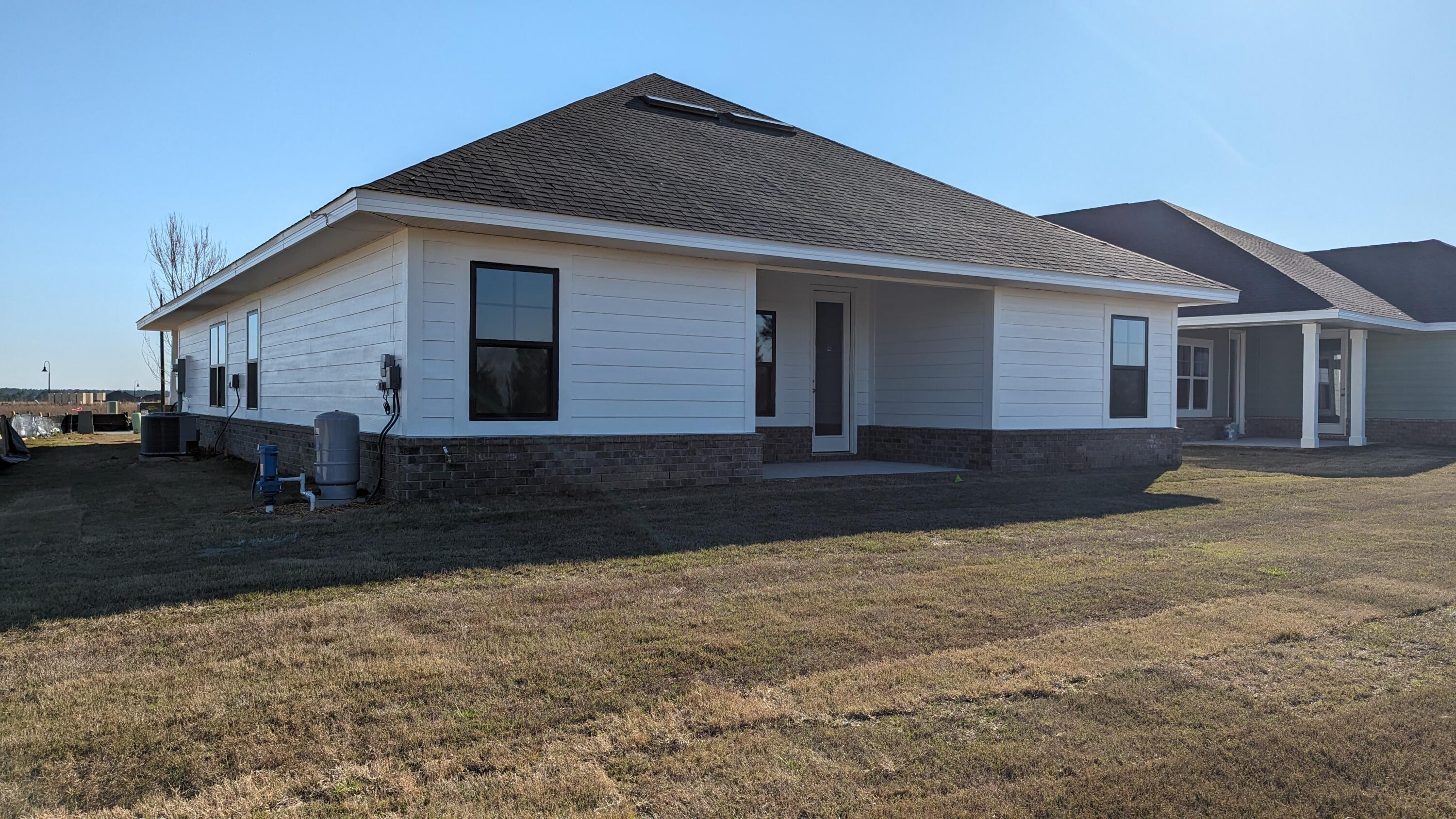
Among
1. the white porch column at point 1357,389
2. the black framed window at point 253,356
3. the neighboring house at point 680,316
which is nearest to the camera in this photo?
the neighboring house at point 680,316

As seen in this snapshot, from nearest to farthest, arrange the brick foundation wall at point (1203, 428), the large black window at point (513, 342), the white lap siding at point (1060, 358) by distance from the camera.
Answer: the large black window at point (513, 342) < the white lap siding at point (1060, 358) < the brick foundation wall at point (1203, 428)

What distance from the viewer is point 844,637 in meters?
4.41

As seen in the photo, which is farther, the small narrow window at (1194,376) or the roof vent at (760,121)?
the small narrow window at (1194,376)

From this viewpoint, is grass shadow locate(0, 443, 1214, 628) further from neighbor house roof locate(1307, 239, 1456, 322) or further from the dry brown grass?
neighbor house roof locate(1307, 239, 1456, 322)

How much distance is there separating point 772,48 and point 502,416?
260 inches

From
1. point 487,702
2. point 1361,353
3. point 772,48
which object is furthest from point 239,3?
point 1361,353

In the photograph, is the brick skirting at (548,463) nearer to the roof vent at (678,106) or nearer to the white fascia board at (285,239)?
the white fascia board at (285,239)

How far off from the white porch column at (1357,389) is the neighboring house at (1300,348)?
23mm

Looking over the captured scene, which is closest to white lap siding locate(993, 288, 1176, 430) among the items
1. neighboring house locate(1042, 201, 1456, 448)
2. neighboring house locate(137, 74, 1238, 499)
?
neighboring house locate(137, 74, 1238, 499)

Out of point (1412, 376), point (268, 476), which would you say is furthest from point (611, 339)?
point (1412, 376)

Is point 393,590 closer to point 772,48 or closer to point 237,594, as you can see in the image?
point 237,594

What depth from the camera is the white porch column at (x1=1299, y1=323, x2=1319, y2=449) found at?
17.8 meters

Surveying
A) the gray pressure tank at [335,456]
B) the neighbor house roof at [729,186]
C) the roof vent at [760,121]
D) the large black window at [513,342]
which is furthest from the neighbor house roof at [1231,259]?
the gray pressure tank at [335,456]

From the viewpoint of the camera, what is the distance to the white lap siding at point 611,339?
8.90 metres
